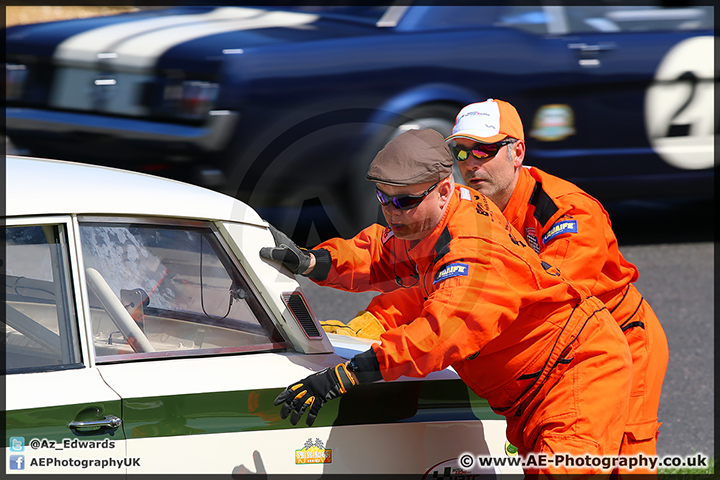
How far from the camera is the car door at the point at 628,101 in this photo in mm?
6266

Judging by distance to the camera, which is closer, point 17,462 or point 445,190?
point 17,462

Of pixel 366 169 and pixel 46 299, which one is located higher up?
pixel 46 299

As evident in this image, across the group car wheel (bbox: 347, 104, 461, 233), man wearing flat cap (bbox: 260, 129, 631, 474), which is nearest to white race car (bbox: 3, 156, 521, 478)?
man wearing flat cap (bbox: 260, 129, 631, 474)

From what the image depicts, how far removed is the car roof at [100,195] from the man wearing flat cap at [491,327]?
227 millimetres

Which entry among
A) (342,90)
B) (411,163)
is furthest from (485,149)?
(342,90)

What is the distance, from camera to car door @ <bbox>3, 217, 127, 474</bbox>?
7.54ft

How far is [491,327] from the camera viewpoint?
259 centimetres

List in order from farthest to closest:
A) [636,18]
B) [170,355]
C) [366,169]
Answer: [636,18] < [366,169] < [170,355]

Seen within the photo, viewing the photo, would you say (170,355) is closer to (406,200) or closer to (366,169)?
(406,200)

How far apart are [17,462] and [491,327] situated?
1.34 meters

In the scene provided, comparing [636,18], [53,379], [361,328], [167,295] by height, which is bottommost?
[361,328]

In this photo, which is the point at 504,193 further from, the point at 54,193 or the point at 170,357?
the point at 54,193

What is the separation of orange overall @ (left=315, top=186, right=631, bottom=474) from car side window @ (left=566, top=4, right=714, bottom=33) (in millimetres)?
3949

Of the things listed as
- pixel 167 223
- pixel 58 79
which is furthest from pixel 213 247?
pixel 58 79
